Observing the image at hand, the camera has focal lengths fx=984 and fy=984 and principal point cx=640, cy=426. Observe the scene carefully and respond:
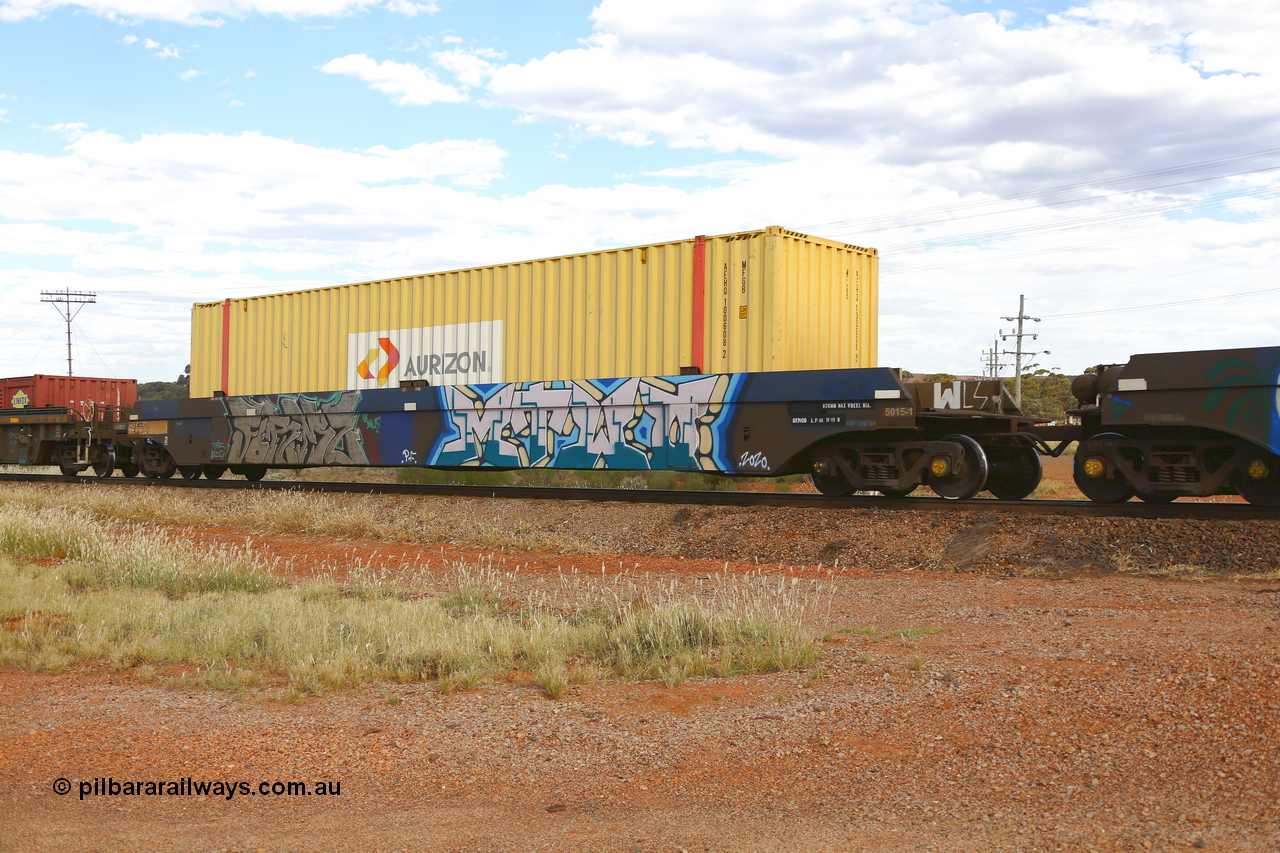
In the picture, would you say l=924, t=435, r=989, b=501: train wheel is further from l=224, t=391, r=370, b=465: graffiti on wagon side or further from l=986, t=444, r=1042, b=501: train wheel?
l=224, t=391, r=370, b=465: graffiti on wagon side

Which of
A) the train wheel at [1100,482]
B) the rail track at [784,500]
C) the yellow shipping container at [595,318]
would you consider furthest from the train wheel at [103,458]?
the train wheel at [1100,482]

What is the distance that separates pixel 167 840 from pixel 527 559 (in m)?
7.90

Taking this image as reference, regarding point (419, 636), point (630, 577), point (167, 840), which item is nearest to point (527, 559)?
point (630, 577)

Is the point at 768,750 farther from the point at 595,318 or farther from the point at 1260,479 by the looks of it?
the point at 595,318

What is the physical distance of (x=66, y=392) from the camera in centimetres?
2464

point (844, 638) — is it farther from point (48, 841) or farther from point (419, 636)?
point (48, 841)

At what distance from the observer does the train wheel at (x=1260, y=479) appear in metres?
10.2

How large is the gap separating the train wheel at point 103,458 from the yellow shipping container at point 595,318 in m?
5.93

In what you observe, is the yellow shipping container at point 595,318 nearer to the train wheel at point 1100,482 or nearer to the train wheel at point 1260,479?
the train wheel at point 1100,482

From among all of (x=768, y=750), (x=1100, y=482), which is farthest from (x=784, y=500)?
(x=768, y=750)

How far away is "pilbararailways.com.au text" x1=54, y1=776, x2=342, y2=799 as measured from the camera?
13.5 ft

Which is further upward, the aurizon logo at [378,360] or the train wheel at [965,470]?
the aurizon logo at [378,360]

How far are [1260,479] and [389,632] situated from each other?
29.5 feet

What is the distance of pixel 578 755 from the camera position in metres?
4.56
